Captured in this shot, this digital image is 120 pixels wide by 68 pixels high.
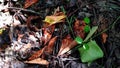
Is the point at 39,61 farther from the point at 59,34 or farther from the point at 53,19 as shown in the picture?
the point at 53,19

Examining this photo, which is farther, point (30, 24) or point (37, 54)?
point (30, 24)

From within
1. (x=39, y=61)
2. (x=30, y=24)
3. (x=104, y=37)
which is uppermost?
(x=30, y=24)

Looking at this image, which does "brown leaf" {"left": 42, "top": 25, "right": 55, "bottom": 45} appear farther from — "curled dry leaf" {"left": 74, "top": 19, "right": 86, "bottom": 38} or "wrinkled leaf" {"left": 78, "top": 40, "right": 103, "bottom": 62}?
"wrinkled leaf" {"left": 78, "top": 40, "right": 103, "bottom": 62}

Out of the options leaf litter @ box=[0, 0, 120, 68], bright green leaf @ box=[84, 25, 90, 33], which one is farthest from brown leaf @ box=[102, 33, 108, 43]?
bright green leaf @ box=[84, 25, 90, 33]

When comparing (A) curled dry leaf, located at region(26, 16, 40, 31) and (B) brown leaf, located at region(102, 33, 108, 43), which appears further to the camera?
(A) curled dry leaf, located at region(26, 16, 40, 31)

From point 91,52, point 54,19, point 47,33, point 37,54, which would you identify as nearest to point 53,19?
point 54,19

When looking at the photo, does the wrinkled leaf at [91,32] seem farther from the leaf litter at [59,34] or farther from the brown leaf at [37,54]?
the brown leaf at [37,54]
